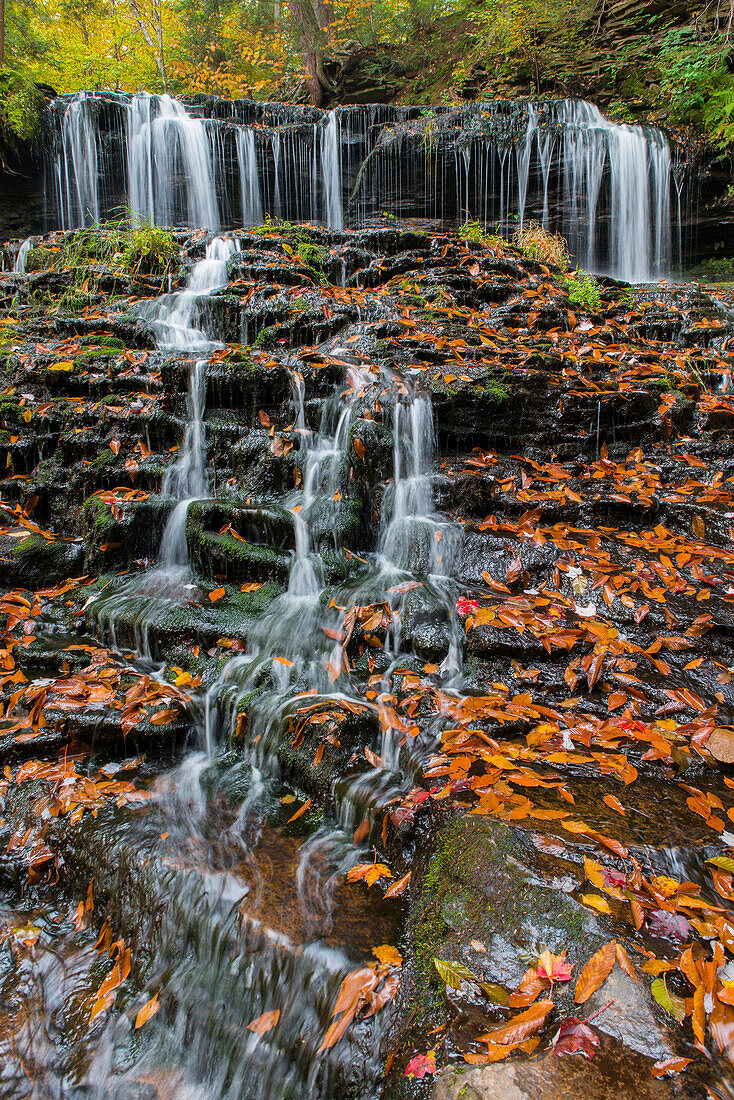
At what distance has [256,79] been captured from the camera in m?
18.5

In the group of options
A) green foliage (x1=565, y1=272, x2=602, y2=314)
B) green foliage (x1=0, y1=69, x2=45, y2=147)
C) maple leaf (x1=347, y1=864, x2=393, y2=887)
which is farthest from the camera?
green foliage (x1=0, y1=69, x2=45, y2=147)

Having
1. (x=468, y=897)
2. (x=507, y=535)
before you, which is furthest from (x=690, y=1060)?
(x=507, y=535)

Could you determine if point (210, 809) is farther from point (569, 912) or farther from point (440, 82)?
point (440, 82)

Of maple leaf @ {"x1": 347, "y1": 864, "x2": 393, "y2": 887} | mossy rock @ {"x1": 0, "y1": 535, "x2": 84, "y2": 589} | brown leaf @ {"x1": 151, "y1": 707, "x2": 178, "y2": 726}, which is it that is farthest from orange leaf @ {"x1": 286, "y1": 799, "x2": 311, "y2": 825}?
mossy rock @ {"x1": 0, "y1": 535, "x2": 84, "y2": 589}

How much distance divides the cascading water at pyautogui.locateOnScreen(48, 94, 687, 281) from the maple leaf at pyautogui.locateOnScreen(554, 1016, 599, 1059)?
13.7 m

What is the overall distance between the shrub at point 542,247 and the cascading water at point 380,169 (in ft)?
6.23

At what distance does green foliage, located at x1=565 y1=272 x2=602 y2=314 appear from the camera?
8.08m

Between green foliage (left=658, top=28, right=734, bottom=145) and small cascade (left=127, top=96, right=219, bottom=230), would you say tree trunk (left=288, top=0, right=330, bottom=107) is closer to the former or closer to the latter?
small cascade (left=127, top=96, right=219, bottom=230)

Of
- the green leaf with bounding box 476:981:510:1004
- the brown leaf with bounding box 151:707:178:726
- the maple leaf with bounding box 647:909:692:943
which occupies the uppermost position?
the brown leaf with bounding box 151:707:178:726

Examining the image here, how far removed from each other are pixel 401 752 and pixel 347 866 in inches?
26.3

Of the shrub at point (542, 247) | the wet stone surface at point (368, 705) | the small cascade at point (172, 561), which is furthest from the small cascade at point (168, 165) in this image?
the small cascade at point (172, 561)

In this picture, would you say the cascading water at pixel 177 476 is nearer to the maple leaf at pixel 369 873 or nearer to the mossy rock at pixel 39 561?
the mossy rock at pixel 39 561

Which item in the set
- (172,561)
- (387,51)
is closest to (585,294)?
(172,561)

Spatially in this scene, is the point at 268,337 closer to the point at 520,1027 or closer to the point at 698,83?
the point at 520,1027
